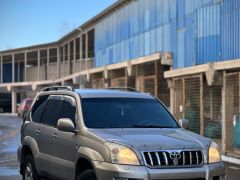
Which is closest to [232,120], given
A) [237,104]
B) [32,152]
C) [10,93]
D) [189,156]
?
[237,104]

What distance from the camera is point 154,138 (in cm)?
714

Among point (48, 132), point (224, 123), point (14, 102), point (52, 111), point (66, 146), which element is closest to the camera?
point (66, 146)

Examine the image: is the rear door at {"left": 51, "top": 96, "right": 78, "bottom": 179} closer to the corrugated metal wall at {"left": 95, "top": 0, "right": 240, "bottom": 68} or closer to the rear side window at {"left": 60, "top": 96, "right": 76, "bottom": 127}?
the rear side window at {"left": 60, "top": 96, "right": 76, "bottom": 127}

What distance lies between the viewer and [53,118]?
29.9 ft

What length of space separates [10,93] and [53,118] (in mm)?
72379

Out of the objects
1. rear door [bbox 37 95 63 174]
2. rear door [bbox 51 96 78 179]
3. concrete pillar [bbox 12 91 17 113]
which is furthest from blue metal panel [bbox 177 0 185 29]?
concrete pillar [bbox 12 91 17 113]

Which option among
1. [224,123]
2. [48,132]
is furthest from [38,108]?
[224,123]

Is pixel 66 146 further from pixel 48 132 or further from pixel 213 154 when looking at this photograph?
pixel 213 154

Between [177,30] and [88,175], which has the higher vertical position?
[177,30]

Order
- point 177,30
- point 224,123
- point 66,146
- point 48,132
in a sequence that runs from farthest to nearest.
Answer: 1. point 177,30
2. point 224,123
3. point 48,132
4. point 66,146

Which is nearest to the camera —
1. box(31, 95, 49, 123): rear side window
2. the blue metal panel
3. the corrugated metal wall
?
box(31, 95, 49, 123): rear side window

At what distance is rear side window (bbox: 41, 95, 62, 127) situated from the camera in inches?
356

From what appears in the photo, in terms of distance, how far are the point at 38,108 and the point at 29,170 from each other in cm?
112

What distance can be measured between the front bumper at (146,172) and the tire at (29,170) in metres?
2.81
